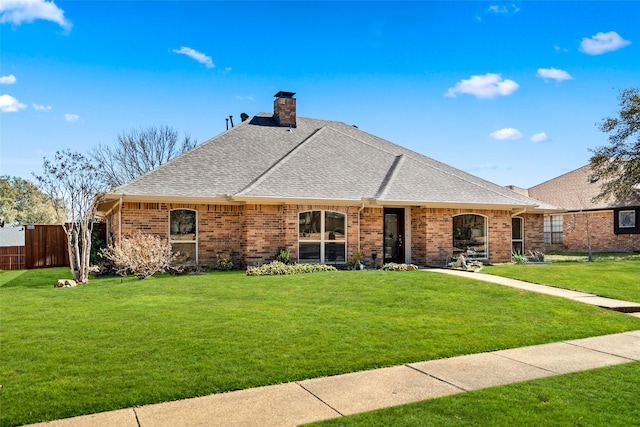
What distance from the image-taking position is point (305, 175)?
17.7 m

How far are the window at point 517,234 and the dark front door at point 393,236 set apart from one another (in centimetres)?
592

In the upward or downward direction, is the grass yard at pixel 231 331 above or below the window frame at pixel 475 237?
below

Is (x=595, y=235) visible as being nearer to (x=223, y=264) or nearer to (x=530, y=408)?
(x=223, y=264)

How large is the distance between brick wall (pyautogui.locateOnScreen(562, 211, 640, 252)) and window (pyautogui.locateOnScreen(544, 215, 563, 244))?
1.01 ft

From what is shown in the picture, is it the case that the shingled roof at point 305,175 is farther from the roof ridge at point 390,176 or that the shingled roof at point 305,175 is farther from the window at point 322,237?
the window at point 322,237

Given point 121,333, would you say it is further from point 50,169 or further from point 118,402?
point 50,169

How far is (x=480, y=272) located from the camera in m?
15.3

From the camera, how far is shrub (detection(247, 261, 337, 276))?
14.4 metres

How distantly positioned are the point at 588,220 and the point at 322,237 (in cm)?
2073

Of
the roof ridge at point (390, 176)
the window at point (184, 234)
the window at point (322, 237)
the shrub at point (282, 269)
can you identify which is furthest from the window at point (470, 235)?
the window at point (184, 234)

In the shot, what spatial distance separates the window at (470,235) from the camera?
18.5 metres

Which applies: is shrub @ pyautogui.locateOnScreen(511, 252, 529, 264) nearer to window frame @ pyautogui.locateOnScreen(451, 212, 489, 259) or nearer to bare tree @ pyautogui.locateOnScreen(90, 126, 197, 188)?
window frame @ pyautogui.locateOnScreen(451, 212, 489, 259)

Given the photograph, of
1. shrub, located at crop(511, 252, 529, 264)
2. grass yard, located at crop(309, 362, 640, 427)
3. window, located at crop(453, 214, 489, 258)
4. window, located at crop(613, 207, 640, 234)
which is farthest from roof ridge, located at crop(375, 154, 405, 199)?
window, located at crop(613, 207, 640, 234)

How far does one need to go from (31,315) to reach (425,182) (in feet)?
46.8
